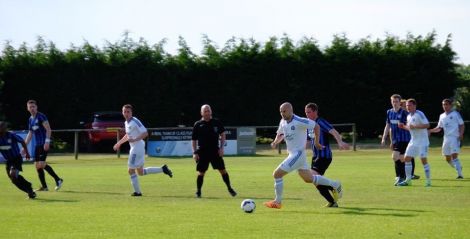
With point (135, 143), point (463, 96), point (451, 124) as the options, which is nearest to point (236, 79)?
point (463, 96)

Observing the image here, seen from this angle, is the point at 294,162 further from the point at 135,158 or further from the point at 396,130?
the point at 396,130

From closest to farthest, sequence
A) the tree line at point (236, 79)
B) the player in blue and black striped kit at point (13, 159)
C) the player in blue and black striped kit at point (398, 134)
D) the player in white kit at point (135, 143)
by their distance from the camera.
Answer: the player in blue and black striped kit at point (13, 159) → the player in white kit at point (135, 143) → the player in blue and black striped kit at point (398, 134) → the tree line at point (236, 79)

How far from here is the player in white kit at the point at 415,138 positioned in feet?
73.7

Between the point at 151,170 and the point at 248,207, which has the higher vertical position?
the point at 151,170

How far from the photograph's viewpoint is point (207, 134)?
20.8 metres

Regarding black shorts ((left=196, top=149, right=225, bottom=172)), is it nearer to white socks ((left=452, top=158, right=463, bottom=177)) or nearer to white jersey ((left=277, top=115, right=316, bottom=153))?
white jersey ((left=277, top=115, right=316, bottom=153))

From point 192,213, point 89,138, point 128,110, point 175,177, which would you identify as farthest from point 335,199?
point 89,138

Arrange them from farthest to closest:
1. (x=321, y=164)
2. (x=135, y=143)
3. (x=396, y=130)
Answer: (x=396, y=130) < (x=135, y=143) < (x=321, y=164)

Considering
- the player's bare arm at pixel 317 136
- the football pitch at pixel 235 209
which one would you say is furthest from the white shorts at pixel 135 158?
the player's bare arm at pixel 317 136

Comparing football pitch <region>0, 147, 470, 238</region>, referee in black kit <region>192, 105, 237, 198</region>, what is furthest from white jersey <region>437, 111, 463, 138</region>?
referee in black kit <region>192, 105, 237, 198</region>

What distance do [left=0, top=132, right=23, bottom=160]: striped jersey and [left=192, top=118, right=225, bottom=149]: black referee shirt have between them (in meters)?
3.99

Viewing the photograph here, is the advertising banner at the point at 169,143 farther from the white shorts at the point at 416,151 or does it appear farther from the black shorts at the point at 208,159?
the black shorts at the point at 208,159

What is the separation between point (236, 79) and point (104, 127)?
871cm

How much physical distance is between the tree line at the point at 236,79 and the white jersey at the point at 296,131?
30386 mm
